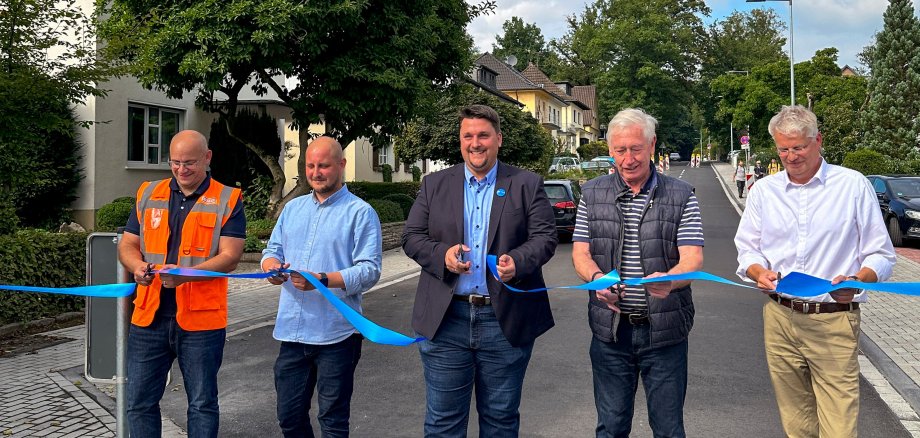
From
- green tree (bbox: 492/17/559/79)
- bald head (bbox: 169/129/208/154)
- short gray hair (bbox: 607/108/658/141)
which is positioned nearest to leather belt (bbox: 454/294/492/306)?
short gray hair (bbox: 607/108/658/141)

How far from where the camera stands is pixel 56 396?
19.1 ft

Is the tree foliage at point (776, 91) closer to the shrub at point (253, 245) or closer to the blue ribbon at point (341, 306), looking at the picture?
the shrub at point (253, 245)

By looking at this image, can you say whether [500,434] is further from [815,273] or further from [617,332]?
[815,273]

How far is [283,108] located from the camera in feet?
80.8

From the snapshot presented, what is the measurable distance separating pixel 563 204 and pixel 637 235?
52.5 ft

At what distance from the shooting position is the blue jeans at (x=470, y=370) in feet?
11.8

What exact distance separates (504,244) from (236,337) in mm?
5520

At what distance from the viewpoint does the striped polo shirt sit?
A: 3586 millimetres

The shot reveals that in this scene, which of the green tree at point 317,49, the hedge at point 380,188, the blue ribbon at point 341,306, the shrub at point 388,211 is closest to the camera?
the blue ribbon at point 341,306

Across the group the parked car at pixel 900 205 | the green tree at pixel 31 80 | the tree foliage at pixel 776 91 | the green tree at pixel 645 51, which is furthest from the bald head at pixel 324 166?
the green tree at pixel 645 51

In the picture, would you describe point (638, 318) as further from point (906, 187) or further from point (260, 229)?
point (906, 187)

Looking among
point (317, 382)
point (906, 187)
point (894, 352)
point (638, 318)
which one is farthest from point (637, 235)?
point (906, 187)

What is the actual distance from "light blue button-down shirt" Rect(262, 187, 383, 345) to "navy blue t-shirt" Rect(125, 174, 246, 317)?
0.23 m

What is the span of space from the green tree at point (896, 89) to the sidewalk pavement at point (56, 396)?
133ft
